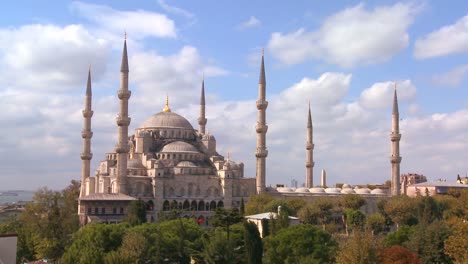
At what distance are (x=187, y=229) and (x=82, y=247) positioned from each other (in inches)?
288

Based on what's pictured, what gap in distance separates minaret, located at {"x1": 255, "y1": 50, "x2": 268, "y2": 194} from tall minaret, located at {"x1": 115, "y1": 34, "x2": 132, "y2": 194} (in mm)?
12488

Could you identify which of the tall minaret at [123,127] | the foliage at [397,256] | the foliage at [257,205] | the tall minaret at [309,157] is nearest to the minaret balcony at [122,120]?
the tall minaret at [123,127]

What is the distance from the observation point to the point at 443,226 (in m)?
26.9

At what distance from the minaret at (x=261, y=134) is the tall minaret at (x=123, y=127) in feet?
41.0

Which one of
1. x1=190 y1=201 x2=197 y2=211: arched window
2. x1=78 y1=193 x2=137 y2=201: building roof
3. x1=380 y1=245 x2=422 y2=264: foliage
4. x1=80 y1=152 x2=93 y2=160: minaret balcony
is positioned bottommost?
x1=380 y1=245 x2=422 y2=264: foliage

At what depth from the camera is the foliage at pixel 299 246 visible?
2544 centimetres

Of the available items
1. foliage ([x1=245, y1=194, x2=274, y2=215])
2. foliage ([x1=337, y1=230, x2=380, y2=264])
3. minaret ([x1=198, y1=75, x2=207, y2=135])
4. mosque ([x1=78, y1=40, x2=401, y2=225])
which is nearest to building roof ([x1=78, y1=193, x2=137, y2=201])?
mosque ([x1=78, y1=40, x2=401, y2=225])

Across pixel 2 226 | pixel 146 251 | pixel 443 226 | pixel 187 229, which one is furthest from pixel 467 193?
pixel 2 226

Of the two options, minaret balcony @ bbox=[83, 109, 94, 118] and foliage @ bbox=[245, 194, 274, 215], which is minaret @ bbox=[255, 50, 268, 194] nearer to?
foliage @ bbox=[245, 194, 274, 215]

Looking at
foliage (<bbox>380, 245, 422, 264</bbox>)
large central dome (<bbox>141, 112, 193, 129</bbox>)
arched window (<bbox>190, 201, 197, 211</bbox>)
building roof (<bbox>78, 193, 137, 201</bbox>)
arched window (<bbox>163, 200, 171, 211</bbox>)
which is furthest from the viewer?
large central dome (<bbox>141, 112, 193, 129</bbox>)

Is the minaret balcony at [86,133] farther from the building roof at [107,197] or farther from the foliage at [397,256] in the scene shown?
the foliage at [397,256]

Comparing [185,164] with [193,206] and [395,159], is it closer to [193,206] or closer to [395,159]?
[193,206]

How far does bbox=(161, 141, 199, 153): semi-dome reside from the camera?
57594 mm

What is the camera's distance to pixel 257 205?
46906mm
